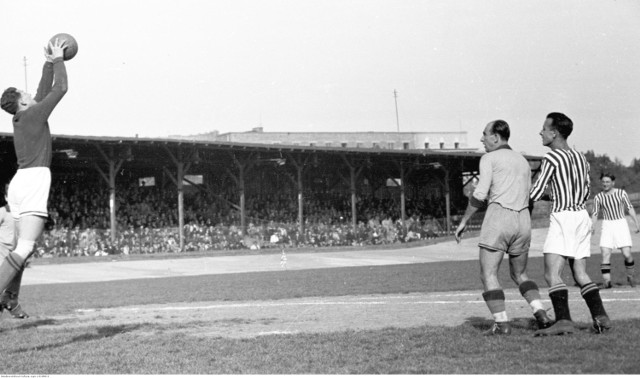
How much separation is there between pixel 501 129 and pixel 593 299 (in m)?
1.80

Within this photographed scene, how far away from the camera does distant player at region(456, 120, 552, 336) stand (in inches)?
291

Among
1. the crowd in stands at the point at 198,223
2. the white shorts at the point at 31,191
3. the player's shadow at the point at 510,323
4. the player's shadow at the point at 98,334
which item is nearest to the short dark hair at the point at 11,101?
the white shorts at the point at 31,191

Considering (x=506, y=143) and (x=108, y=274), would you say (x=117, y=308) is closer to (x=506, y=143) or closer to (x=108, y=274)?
(x=506, y=143)

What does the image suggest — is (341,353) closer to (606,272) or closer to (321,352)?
(321,352)

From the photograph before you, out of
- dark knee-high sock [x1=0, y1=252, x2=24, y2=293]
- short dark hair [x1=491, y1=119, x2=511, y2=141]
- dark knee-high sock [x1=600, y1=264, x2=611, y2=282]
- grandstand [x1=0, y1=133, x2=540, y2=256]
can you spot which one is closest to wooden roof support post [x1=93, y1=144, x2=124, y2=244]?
grandstand [x1=0, y1=133, x2=540, y2=256]

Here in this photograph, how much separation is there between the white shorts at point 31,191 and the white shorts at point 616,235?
10.1 metres

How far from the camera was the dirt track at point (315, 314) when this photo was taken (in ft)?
26.9

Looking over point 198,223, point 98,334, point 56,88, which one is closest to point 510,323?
point 98,334

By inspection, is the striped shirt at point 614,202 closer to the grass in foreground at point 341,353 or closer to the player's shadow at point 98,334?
the grass in foreground at point 341,353

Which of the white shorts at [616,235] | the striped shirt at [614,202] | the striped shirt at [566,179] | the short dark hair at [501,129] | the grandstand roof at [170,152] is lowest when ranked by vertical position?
the white shorts at [616,235]

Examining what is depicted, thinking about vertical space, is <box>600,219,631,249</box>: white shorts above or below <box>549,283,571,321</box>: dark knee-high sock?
above

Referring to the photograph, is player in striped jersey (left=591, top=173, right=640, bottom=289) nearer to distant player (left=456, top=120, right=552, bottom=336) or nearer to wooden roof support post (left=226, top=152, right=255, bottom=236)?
distant player (left=456, top=120, right=552, bottom=336)

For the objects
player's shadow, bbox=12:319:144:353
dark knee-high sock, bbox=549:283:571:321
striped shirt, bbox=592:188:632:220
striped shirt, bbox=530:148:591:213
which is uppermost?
striped shirt, bbox=530:148:591:213

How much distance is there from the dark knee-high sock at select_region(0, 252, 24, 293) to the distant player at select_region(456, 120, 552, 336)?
3895mm
